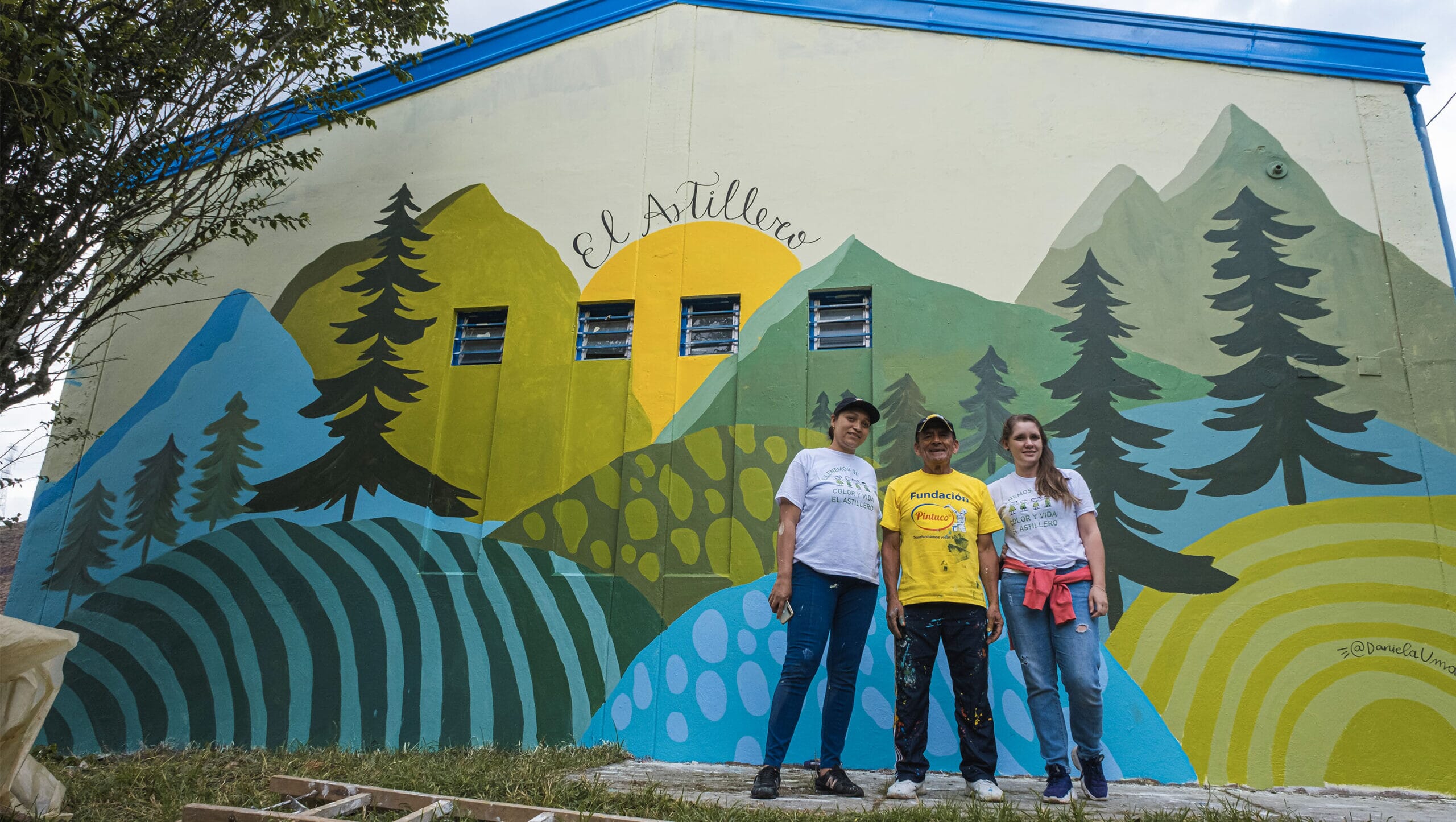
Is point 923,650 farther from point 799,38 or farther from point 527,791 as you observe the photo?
point 799,38

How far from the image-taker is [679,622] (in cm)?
469

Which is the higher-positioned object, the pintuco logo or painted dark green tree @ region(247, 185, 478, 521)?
the pintuco logo

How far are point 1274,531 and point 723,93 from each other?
14.2 ft

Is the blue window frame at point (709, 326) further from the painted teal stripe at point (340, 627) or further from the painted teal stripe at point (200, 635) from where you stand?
the painted teal stripe at point (200, 635)

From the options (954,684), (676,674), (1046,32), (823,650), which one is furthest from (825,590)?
(1046,32)

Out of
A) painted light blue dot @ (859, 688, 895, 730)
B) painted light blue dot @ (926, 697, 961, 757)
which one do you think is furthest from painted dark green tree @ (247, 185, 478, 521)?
painted light blue dot @ (926, 697, 961, 757)

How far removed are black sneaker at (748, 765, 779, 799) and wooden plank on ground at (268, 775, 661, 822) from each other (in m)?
0.61

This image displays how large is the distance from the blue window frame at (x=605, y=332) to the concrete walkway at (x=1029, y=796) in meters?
2.53

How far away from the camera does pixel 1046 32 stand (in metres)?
5.31

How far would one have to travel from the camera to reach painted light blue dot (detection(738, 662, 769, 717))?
4.44 meters

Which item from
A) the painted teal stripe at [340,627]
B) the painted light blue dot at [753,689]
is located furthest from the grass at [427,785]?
the painted light blue dot at [753,689]

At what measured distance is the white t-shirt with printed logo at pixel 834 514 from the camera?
11.5 ft

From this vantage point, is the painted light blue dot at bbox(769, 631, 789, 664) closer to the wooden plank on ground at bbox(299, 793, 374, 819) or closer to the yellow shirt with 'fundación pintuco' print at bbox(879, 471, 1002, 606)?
the yellow shirt with 'fundación pintuco' print at bbox(879, 471, 1002, 606)

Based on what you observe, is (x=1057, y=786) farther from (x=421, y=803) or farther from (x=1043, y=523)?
(x=421, y=803)
